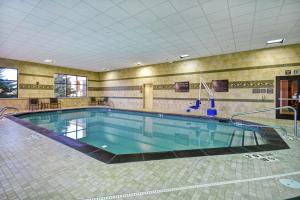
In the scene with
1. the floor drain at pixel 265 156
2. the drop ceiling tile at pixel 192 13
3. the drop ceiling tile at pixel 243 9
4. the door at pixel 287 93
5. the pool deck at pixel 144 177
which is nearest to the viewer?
the pool deck at pixel 144 177

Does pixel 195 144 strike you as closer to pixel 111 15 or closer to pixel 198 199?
pixel 198 199

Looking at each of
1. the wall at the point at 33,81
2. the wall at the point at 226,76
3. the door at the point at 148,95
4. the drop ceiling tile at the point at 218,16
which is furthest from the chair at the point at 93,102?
the drop ceiling tile at the point at 218,16

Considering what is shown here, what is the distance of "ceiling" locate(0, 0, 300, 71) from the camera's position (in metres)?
4.05

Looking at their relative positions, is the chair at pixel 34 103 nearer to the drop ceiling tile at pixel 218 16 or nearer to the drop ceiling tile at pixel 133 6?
the drop ceiling tile at pixel 133 6

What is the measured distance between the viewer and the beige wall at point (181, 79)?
7.58 m

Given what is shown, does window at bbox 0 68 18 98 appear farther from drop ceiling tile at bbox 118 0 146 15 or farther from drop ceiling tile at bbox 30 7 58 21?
drop ceiling tile at bbox 118 0 146 15

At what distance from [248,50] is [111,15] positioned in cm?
680

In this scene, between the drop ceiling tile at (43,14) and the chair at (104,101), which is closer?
the drop ceiling tile at (43,14)

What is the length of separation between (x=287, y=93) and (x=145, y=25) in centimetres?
688

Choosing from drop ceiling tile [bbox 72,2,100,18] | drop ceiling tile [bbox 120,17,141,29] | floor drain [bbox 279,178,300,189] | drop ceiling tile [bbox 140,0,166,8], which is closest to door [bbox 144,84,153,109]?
drop ceiling tile [bbox 120,17,141,29]

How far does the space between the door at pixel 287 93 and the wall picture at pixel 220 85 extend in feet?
7.14

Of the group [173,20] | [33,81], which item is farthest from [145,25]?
[33,81]

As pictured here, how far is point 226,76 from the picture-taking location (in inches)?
341

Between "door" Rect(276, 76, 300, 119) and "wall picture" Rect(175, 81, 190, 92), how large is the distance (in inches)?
171
